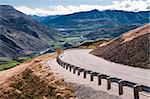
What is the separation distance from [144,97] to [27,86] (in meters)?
21.3

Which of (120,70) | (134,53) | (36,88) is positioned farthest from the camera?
(134,53)

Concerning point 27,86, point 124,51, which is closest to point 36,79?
point 27,86

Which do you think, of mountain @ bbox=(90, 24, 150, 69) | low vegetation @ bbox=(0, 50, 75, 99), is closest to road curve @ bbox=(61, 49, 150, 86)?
mountain @ bbox=(90, 24, 150, 69)

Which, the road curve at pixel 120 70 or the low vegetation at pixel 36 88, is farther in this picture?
the road curve at pixel 120 70

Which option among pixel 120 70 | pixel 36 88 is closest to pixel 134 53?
pixel 120 70

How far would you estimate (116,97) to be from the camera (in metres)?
26.7

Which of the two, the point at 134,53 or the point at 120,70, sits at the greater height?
the point at 120,70

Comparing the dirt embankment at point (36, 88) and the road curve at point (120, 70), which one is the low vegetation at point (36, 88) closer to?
the dirt embankment at point (36, 88)

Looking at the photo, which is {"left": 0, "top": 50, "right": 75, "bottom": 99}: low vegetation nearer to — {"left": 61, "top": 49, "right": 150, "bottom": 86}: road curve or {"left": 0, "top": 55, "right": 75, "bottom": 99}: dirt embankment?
{"left": 0, "top": 55, "right": 75, "bottom": 99}: dirt embankment

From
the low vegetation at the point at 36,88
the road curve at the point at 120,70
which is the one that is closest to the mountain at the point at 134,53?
the road curve at the point at 120,70

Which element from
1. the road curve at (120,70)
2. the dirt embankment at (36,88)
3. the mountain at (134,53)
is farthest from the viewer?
the mountain at (134,53)

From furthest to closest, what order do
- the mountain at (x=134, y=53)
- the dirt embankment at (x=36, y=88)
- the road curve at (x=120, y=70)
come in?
the mountain at (x=134, y=53), the road curve at (x=120, y=70), the dirt embankment at (x=36, y=88)

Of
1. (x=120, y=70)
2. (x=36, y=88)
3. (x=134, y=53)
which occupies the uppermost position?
(x=36, y=88)

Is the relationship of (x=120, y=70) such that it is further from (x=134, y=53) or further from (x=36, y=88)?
(x=134, y=53)
